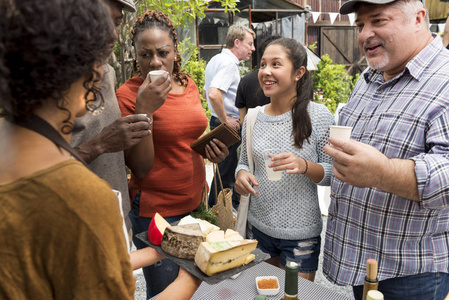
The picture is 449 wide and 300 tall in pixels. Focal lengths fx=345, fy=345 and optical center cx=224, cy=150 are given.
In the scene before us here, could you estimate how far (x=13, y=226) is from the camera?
0.72 meters

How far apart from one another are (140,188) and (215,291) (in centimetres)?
79

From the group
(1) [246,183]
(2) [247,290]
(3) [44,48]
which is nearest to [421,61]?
(1) [246,183]

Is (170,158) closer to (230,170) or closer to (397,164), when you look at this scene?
(397,164)

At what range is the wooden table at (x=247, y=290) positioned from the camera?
59.8 inches

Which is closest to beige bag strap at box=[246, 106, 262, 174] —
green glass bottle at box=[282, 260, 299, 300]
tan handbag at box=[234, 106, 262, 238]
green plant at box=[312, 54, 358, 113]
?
tan handbag at box=[234, 106, 262, 238]

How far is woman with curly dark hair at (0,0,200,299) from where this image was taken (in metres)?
0.70

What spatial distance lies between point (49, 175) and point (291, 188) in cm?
158

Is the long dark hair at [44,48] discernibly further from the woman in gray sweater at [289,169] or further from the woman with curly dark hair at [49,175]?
the woman in gray sweater at [289,169]

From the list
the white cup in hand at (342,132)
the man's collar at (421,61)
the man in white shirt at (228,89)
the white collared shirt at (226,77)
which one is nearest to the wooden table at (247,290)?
the white cup in hand at (342,132)

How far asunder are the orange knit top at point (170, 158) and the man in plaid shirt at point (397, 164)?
34.3 inches

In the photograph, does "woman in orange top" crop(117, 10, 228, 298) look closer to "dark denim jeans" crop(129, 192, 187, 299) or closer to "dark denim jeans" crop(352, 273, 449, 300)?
"dark denim jeans" crop(129, 192, 187, 299)

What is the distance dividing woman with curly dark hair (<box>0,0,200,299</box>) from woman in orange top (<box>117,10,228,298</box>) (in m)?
1.14

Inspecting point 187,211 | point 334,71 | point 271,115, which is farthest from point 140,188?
point 334,71

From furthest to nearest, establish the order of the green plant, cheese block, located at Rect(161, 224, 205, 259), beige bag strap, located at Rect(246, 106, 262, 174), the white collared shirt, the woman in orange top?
the green plant < the white collared shirt < beige bag strap, located at Rect(246, 106, 262, 174) < the woman in orange top < cheese block, located at Rect(161, 224, 205, 259)
